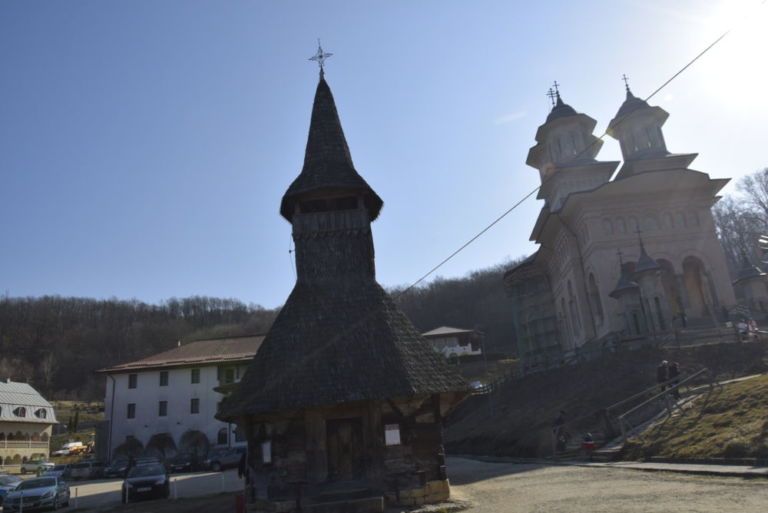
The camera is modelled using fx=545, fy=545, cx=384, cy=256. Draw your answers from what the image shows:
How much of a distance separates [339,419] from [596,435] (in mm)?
10065

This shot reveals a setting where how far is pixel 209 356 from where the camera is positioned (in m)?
46.2

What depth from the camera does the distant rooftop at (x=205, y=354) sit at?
44.9 meters

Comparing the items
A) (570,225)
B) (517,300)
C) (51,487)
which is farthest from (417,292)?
(51,487)

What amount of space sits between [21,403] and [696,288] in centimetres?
6282

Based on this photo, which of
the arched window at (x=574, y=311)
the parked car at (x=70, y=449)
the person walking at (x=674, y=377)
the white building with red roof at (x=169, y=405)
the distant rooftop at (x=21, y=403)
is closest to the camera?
the person walking at (x=674, y=377)

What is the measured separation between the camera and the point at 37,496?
18.5 metres

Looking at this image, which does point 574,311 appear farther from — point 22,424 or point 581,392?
point 22,424

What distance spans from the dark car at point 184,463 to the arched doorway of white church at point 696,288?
3438 cm

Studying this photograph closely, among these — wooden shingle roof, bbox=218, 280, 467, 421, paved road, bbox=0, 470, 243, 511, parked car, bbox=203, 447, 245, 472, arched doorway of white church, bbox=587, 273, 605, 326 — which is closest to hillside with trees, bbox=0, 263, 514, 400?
arched doorway of white church, bbox=587, 273, 605, 326

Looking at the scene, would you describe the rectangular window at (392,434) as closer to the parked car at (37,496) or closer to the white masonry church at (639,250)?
the parked car at (37,496)

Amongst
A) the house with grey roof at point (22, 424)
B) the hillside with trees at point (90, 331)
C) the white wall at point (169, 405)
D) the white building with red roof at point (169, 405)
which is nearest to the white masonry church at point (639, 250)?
the white building with red roof at point (169, 405)

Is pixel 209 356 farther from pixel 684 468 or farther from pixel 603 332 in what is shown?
pixel 684 468

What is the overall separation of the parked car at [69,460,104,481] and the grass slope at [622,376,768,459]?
3465 cm

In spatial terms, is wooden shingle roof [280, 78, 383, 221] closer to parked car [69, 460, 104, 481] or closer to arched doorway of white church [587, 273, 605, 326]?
arched doorway of white church [587, 273, 605, 326]
